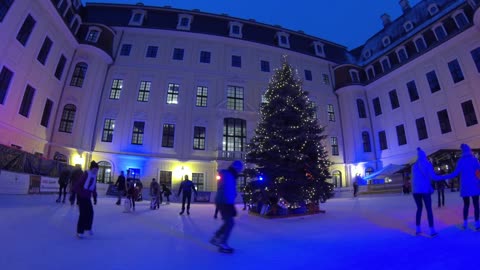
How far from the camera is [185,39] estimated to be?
2697 cm

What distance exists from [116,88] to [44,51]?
616 centimetres

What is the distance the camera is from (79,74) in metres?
22.9

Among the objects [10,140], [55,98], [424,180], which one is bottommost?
[424,180]

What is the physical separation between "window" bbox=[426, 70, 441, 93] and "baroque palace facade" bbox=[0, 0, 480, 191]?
0.31ft

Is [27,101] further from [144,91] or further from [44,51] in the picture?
[144,91]

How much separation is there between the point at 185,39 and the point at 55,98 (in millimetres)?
12801

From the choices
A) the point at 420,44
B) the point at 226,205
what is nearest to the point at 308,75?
the point at 420,44

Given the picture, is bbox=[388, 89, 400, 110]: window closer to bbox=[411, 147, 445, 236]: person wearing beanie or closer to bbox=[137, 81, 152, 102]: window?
bbox=[137, 81, 152, 102]: window

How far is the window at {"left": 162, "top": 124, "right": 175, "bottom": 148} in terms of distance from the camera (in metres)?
A: 24.1

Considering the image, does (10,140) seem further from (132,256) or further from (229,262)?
(229,262)

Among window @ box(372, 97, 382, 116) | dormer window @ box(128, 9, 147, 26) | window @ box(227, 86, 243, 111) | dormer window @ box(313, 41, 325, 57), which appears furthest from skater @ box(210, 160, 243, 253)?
dormer window @ box(313, 41, 325, 57)

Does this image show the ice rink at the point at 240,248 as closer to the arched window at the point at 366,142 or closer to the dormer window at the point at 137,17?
the arched window at the point at 366,142

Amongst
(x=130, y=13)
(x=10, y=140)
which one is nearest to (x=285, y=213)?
(x=10, y=140)

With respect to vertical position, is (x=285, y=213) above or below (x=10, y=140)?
below
